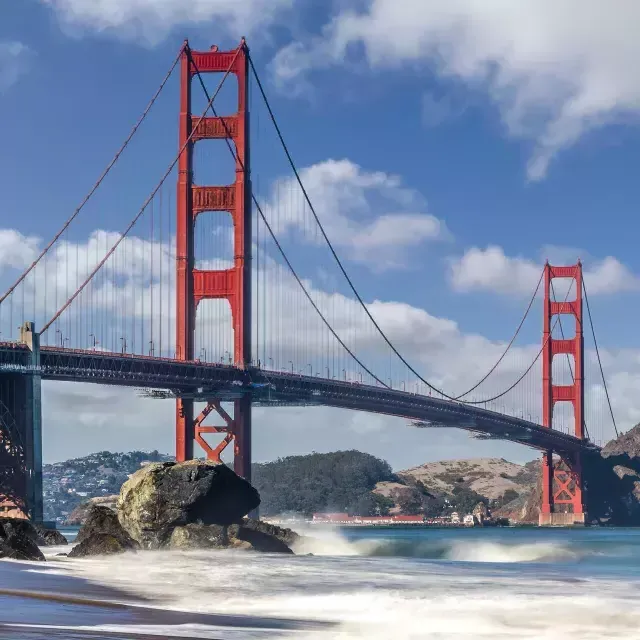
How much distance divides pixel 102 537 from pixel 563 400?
404 feet

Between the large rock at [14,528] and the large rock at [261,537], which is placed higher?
the large rock at [14,528]

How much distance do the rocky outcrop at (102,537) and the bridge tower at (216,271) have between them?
3999 centimetres

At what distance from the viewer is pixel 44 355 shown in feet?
261

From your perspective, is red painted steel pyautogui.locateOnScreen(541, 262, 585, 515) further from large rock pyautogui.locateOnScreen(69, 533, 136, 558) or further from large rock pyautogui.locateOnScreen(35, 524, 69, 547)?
large rock pyautogui.locateOnScreen(69, 533, 136, 558)

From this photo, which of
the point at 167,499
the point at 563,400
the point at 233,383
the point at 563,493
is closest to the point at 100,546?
the point at 167,499

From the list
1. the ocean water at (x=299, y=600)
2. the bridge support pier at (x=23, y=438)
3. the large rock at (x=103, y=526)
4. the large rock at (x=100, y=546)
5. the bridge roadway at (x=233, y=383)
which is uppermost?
the bridge roadway at (x=233, y=383)

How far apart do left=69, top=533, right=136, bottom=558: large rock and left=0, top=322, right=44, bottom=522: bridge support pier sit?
1253 inches

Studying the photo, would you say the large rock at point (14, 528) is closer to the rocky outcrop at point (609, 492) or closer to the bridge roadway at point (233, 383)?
the bridge roadway at point (233, 383)

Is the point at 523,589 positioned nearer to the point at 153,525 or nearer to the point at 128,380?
the point at 153,525

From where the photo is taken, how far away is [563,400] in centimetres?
16375

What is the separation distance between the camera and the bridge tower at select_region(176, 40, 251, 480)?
92750mm

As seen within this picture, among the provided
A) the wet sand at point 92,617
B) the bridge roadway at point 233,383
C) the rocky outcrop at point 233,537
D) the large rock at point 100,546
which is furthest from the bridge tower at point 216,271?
the wet sand at point 92,617

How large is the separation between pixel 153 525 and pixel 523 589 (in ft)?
63.1

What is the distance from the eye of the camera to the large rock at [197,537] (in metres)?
49.9
